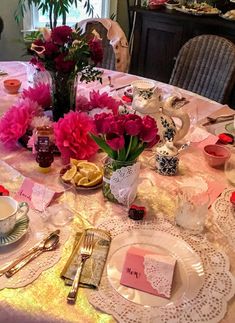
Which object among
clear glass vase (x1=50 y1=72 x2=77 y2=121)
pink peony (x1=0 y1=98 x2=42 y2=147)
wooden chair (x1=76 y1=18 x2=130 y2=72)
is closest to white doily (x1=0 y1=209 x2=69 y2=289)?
pink peony (x1=0 y1=98 x2=42 y2=147)

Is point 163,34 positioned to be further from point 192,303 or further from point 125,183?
point 192,303

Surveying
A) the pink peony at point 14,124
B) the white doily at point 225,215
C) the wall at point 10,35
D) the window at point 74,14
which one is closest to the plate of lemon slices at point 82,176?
the pink peony at point 14,124

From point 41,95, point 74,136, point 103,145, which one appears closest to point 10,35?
point 41,95

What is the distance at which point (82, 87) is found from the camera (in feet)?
6.16

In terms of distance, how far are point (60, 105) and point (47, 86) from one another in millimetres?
152

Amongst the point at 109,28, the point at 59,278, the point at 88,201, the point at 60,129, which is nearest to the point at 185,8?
the point at 109,28

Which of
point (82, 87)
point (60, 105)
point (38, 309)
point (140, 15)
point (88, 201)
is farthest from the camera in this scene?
point (140, 15)

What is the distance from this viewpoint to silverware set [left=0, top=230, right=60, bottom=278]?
0.82 meters

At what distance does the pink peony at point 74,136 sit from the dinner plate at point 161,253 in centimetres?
38

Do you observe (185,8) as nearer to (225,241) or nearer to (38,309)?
(225,241)

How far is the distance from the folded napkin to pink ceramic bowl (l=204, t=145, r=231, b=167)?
51cm

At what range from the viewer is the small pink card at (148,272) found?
793 mm

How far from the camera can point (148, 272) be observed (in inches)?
32.5

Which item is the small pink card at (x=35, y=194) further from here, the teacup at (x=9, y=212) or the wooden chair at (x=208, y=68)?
the wooden chair at (x=208, y=68)
